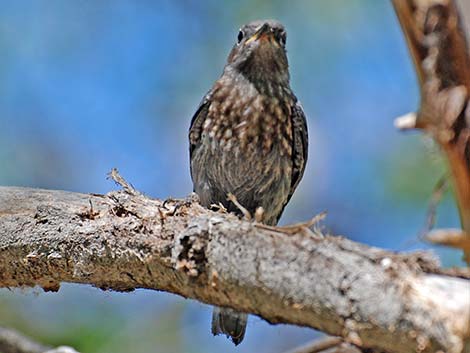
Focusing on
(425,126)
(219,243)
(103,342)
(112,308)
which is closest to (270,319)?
(219,243)

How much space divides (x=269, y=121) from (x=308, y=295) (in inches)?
88.6

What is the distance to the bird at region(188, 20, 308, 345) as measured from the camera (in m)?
4.41

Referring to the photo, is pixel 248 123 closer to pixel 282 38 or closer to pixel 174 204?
pixel 282 38

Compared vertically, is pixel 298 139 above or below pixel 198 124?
below

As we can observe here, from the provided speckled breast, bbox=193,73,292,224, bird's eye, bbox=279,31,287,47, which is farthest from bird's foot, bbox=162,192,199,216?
bird's eye, bbox=279,31,287,47

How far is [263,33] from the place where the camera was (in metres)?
4.57

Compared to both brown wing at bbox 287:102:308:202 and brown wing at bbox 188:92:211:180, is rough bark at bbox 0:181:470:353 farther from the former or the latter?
brown wing at bbox 287:102:308:202

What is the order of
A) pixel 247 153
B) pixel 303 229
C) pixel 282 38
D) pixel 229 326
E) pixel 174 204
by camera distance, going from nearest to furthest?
pixel 303 229 → pixel 174 204 → pixel 229 326 → pixel 247 153 → pixel 282 38

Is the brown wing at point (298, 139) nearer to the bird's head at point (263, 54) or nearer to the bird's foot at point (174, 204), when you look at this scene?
the bird's head at point (263, 54)

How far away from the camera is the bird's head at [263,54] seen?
4586 mm

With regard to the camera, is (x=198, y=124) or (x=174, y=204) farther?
(x=198, y=124)

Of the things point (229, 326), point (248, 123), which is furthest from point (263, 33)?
point (229, 326)

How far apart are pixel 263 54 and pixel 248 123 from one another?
1.45 ft

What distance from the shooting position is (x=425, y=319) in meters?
2.09
